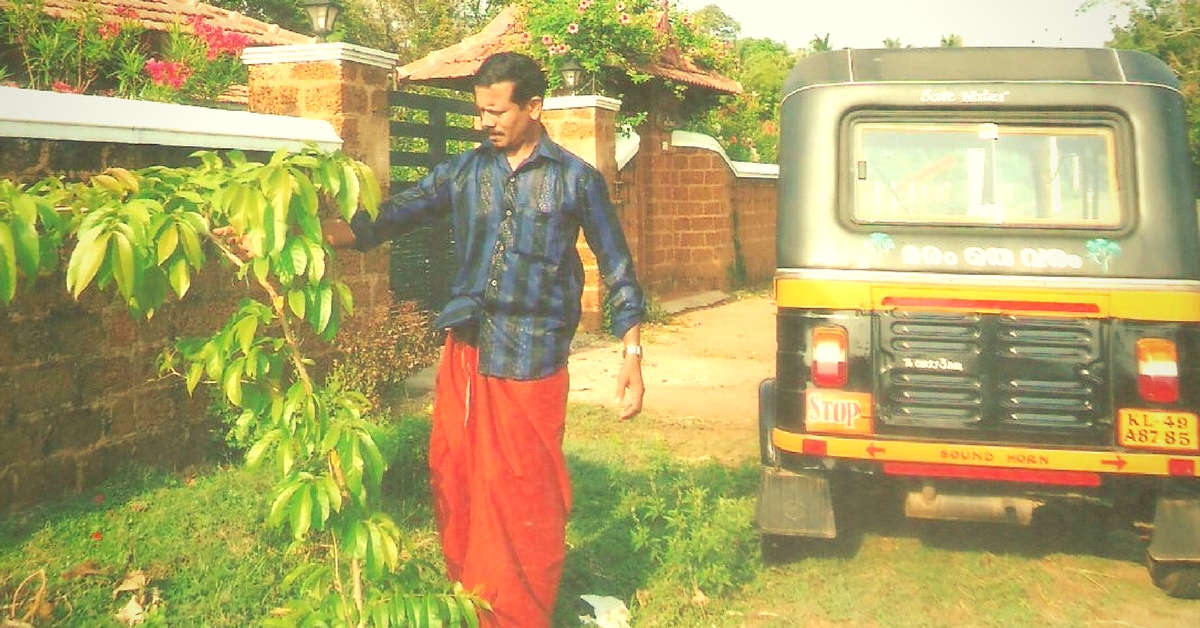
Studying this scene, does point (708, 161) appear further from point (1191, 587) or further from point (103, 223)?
point (103, 223)

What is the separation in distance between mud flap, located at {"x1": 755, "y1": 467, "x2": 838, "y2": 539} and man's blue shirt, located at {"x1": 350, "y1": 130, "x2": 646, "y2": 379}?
1.42 m

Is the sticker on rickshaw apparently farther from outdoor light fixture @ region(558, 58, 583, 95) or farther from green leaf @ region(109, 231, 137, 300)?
outdoor light fixture @ region(558, 58, 583, 95)

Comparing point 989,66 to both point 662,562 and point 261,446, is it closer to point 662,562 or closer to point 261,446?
point 662,562

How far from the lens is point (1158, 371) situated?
13.5 feet

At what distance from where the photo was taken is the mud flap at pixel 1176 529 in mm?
4160

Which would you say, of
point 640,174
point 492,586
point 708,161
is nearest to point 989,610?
point 492,586

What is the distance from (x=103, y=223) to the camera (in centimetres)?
228

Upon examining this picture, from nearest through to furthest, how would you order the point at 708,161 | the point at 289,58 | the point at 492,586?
the point at 492,586 < the point at 289,58 < the point at 708,161

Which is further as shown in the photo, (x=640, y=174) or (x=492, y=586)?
(x=640, y=174)

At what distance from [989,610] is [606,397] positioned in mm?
4145

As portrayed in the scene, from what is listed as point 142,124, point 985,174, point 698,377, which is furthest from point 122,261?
point 698,377

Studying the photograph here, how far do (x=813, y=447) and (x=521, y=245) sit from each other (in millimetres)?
1696

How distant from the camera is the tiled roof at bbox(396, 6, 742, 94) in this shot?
1387 cm

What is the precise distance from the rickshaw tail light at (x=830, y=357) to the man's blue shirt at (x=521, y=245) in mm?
1176
